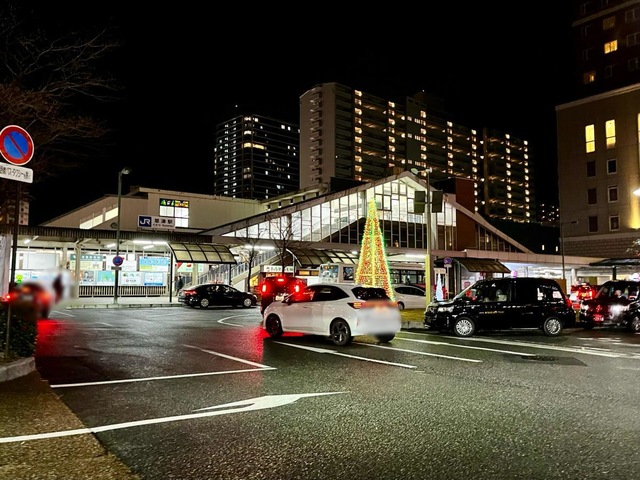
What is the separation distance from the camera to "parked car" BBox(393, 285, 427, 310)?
29.3 meters

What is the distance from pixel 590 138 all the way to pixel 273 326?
5922 cm

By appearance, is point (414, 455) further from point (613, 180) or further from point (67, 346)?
point (613, 180)

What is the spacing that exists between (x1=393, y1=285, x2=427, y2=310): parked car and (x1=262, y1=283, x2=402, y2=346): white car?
49.5 feet

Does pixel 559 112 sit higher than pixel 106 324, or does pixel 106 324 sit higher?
pixel 559 112

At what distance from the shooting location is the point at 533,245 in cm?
7750

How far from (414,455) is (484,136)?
152577 mm

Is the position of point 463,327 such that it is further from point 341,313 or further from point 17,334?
point 17,334

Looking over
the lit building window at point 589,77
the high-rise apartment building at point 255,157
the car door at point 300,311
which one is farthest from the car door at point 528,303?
the high-rise apartment building at point 255,157

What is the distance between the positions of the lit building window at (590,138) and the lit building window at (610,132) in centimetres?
153

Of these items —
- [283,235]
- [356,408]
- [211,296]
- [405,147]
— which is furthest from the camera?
[405,147]

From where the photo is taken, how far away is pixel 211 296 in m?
30.7

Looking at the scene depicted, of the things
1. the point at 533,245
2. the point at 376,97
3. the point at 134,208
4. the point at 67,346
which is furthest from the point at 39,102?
the point at 376,97

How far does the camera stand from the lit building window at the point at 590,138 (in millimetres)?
61500

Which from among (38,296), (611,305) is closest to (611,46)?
(611,305)
